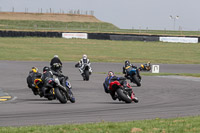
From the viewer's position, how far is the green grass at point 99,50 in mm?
48531

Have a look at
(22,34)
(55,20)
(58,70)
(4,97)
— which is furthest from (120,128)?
(55,20)

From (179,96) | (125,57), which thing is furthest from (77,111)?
(125,57)

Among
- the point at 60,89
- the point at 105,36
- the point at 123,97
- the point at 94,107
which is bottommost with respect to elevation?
the point at 94,107

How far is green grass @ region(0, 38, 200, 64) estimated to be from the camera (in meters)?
48.5

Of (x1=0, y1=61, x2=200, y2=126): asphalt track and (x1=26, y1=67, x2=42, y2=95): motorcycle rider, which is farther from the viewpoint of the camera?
(x1=26, y1=67, x2=42, y2=95): motorcycle rider

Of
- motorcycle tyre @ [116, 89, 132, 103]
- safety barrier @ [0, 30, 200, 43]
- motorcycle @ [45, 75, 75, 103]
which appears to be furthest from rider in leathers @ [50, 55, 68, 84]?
safety barrier @ [0, 30, 200, 43]

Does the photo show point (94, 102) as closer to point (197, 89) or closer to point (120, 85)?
point (120, 85)

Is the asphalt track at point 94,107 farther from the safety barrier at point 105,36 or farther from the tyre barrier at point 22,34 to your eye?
the safety barrier at point 105,36

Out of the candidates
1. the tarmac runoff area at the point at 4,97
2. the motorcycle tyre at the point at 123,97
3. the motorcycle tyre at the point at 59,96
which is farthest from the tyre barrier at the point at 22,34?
the motorcycle tyre at the point at 123,97

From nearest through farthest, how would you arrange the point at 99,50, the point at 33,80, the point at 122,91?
the point at 122,91 → the point at 33,80 → the point at 99,50

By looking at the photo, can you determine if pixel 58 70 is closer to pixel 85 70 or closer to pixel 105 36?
pixel 85 70

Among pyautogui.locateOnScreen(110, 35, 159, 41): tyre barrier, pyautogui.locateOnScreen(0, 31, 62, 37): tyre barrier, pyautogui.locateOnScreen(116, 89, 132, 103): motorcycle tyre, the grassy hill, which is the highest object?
the grassy hill

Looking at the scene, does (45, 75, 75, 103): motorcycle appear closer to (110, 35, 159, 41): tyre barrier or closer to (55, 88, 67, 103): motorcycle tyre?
(55, 88, 67, 103): motorcycle tyre

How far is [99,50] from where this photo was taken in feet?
185
